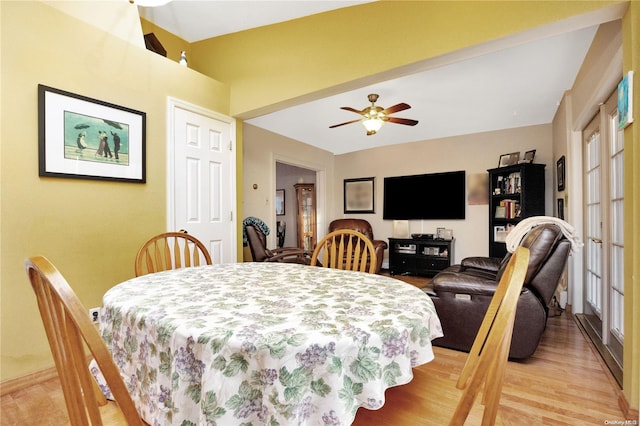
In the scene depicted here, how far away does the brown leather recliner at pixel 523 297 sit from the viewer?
6.78 ft

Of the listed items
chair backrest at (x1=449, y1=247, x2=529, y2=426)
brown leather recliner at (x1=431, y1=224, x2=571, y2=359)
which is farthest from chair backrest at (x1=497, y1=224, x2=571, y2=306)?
chair backrest at (x1=449, y1=247, x2=529, y2=426)

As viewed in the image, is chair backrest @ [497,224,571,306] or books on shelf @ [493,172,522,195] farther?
books on shelf @ [493,172,522,195]

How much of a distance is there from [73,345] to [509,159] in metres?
5.33

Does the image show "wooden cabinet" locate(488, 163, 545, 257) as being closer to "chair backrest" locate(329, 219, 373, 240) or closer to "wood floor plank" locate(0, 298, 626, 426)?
"chair backrest" locate(329, 219, 373, 240)

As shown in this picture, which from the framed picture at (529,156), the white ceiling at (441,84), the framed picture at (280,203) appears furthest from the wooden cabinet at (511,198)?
the framed picture at (280,203)

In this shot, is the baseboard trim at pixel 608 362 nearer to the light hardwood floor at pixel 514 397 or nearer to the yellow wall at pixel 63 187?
the light hardwood floor at pixel 514 397

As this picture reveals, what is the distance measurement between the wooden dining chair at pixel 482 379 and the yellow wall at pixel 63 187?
2210 millimetres

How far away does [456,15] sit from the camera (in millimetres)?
2090

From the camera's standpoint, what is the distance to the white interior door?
282 centimetres

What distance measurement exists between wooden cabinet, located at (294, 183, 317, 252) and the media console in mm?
2651

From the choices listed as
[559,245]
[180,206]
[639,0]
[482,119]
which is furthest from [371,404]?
[482,119]

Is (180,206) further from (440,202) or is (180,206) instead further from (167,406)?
(440,202)

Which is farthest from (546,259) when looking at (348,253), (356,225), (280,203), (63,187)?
(280,203)

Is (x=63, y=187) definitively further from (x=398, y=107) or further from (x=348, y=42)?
(x=398, y=107)
